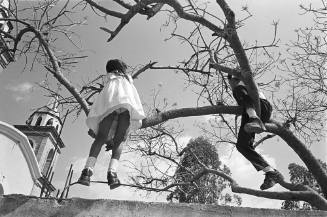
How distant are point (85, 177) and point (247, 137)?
220 cm

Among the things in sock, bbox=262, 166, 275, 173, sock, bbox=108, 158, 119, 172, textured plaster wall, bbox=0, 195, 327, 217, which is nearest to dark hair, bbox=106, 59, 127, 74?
sock, bbox=108, 158, 119, 172

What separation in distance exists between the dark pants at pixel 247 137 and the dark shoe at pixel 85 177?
2057 millimetres

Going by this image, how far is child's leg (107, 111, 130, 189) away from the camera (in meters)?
3.43

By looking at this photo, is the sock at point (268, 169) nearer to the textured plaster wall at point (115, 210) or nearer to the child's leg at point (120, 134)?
the textured plaster wall at point (115, 210)

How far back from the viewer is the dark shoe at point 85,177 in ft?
10.9

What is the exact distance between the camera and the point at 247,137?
4.43 metres

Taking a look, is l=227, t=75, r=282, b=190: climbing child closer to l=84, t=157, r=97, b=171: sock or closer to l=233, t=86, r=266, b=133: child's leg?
l=233, t=86, r=266, b=133: child's leg

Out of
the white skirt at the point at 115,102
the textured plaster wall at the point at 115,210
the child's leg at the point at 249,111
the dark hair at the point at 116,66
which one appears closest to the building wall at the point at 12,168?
the dark hair at the point at 116,66

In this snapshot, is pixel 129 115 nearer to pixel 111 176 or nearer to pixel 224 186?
pixel 111 176

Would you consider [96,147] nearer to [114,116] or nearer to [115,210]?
[114,116]

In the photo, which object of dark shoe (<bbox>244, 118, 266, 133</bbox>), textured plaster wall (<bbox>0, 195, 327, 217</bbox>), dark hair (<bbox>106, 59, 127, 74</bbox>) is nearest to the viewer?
textured plaster wall (<bbox>0, 195, 327, 217</bbox>)

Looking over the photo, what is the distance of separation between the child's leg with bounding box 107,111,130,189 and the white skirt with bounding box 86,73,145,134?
0.10m

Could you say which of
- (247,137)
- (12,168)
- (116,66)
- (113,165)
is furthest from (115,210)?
(12,168)

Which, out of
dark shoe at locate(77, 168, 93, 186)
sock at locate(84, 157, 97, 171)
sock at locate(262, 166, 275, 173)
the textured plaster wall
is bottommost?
the textured plaster wall
